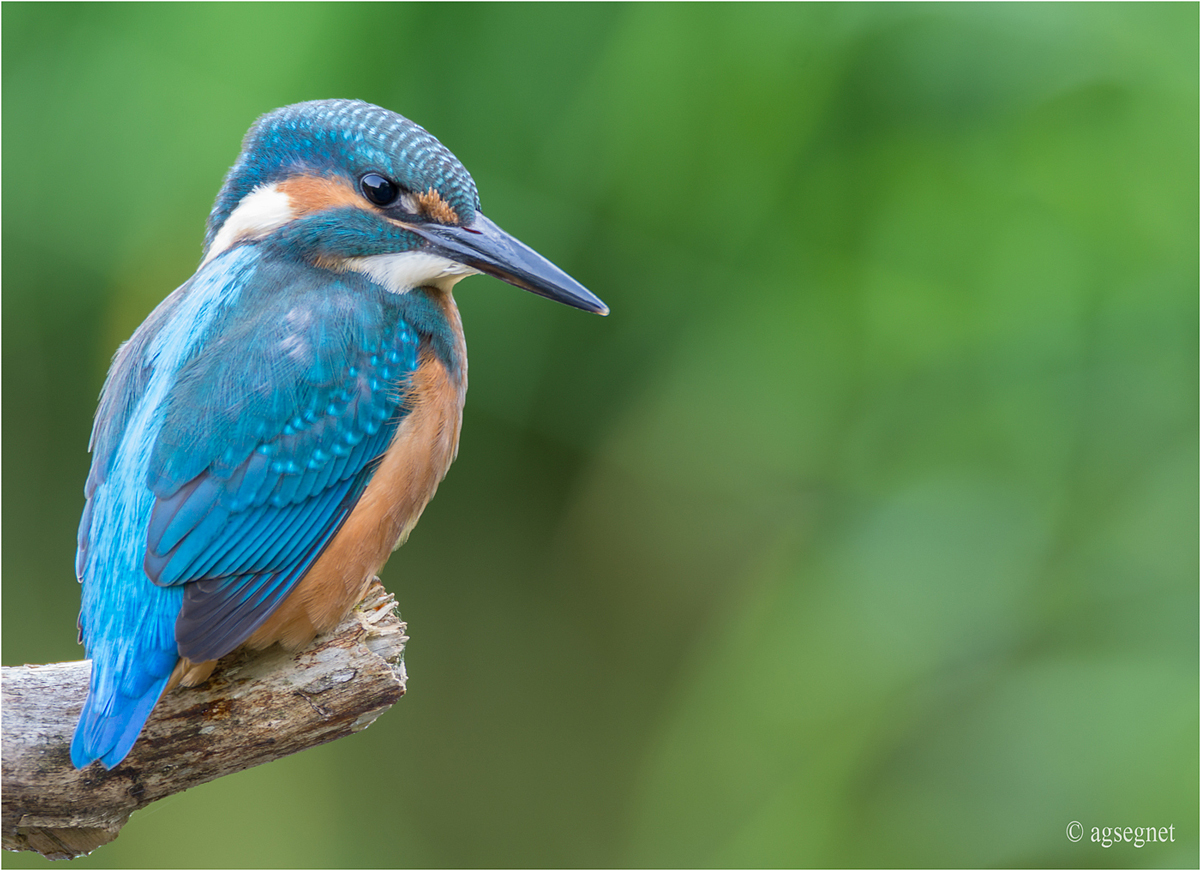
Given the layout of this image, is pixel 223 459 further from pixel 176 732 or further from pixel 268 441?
pixel 176 732

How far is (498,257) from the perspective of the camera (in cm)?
180

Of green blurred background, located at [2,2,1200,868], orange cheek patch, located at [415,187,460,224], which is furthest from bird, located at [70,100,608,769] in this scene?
green blurred background, located at [2,2,1200,868]

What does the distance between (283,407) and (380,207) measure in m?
0.40

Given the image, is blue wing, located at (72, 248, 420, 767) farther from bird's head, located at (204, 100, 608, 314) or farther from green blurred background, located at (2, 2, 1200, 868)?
green blurred background, located at (2, 2, 1200, 868)

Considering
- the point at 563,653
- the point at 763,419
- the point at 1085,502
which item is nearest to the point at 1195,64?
the point at 1085,502

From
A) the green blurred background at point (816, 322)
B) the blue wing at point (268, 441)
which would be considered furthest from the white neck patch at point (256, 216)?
the green blurred background at point (816, 322)

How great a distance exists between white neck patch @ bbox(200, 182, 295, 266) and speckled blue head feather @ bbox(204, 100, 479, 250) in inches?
0.9

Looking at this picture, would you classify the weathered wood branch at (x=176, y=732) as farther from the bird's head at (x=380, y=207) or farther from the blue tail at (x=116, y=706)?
the bird's head at (x=380, y=207)

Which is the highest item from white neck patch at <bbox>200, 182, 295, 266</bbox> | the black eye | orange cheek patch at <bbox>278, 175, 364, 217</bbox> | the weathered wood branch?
the black eye

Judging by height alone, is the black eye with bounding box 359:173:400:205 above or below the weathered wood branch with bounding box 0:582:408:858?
above

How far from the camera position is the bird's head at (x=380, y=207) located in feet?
5.88

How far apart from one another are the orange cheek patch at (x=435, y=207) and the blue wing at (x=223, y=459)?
0.16 m

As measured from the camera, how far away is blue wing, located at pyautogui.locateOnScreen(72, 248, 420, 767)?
153 cm

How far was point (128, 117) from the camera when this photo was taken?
8.84 feet
